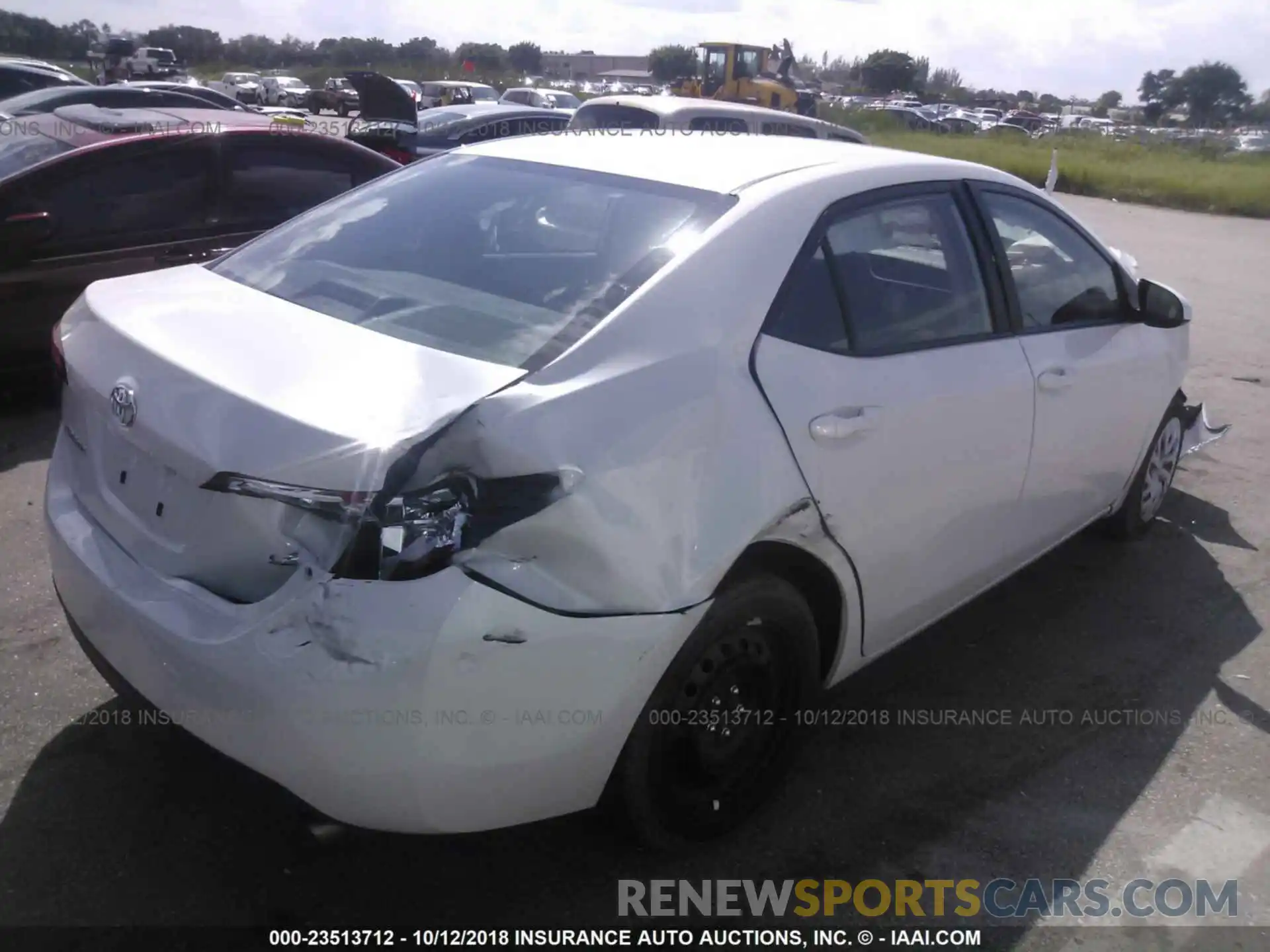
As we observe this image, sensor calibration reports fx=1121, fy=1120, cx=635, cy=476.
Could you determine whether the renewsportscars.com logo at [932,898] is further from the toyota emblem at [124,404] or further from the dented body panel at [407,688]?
the toyota emblem at [124,404]

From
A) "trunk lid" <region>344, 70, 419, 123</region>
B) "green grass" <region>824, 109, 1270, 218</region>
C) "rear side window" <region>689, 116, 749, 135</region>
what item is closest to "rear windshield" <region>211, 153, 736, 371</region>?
"rear side window" <region>689, 116, 749, 135</region>

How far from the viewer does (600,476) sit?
224 cm

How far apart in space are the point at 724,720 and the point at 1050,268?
220 cm

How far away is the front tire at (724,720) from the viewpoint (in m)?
2.50

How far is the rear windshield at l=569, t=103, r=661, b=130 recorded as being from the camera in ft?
37.2

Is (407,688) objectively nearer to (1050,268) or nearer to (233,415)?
(233,415)

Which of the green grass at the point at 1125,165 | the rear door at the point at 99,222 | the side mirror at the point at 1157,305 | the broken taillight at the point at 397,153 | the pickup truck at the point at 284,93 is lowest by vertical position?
the pickup truck at the point at 284,93

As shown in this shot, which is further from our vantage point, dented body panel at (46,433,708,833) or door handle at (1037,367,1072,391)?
door handle at (1037,367,1072,391)

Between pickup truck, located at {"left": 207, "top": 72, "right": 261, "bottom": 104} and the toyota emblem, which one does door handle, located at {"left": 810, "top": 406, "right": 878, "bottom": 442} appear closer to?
the toyota emblem

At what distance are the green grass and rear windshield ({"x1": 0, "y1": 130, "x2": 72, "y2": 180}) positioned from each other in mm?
15809

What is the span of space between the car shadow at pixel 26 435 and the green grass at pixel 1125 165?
16415mm

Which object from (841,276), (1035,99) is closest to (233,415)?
(841,276)

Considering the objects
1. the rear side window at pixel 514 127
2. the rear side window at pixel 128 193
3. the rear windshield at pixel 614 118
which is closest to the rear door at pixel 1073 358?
the rear side window at pixel 128 193

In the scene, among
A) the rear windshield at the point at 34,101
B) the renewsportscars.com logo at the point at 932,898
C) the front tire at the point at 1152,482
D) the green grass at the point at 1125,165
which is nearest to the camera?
the renewsportscars.com logo at the point at 932,898
